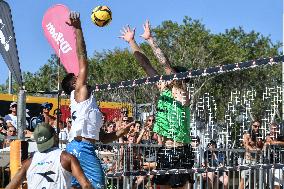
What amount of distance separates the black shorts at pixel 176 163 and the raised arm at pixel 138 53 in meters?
1.02

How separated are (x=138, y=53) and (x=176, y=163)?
60.3 inches

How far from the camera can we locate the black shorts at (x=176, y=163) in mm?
9000

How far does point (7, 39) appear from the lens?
9734 mm

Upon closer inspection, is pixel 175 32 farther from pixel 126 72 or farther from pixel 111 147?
pixel 111 147

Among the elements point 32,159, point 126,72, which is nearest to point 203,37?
Result: point 126,72

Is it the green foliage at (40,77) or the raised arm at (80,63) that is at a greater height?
the green foliage at (40,77)

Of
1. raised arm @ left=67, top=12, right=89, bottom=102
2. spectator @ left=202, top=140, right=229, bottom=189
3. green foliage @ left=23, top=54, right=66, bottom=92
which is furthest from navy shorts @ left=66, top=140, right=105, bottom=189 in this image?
green foliage @ left=23, top=54, right=66, bottom=92

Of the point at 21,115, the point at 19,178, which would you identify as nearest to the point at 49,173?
the point at 19,178

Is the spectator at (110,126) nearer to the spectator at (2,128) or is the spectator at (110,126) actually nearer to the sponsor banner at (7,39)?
the spectator at (2,128)

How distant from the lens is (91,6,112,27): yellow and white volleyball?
31.0 ft

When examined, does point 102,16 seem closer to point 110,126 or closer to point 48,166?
point 110,126

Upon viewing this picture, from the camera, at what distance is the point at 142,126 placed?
34.9ft

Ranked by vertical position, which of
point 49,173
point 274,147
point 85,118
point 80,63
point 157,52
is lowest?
point 49,173

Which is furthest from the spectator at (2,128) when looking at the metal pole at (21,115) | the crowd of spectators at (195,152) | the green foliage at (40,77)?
the green foliage at (40,77)
